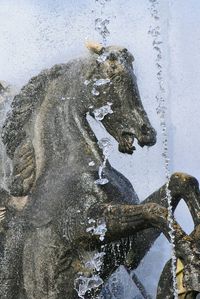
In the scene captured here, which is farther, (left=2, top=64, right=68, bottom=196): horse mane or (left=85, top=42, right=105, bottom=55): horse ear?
(left=2, top=64, right=68, bottom=196): horse mane

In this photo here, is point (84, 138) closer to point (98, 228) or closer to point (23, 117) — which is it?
point (23, 117)

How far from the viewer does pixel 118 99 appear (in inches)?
292

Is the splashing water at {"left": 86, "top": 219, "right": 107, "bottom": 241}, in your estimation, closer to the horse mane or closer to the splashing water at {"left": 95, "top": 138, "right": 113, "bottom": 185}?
the splashing water at {"left": 95, "top": 138, "right": 113, "bottom": 185}

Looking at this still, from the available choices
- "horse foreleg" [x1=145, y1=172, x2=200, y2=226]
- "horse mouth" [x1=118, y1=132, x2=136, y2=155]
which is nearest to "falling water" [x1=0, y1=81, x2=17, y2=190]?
"horse mouth" [x1=118, y1=132, x2=136, y2=155]

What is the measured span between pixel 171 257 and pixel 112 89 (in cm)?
142

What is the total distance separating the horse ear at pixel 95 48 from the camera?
7.61 m

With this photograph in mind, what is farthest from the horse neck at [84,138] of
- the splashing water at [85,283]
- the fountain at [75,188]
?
the splashing water at [85,283]

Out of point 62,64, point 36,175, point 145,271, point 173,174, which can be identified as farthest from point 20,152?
point 145,271

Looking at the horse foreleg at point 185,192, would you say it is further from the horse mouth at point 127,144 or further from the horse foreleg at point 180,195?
the horse mouth at point 127,144

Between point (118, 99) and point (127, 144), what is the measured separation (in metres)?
0.36

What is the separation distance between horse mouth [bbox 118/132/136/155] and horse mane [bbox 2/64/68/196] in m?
0.79

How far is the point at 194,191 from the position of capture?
23.1 feet

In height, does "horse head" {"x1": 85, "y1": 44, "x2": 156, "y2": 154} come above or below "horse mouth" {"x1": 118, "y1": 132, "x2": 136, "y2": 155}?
above

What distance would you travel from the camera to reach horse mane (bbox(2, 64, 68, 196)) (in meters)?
7.77
